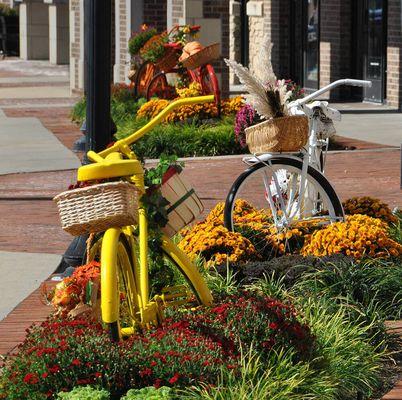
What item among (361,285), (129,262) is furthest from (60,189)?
(129,262)

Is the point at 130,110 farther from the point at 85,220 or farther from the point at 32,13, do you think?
the point at 32,13

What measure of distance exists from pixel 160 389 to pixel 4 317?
2686 mm

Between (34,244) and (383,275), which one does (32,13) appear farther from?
(383,275)

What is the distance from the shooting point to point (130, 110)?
64.3ft

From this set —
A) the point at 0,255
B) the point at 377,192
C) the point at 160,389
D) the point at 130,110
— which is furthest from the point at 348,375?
the point at 130,110

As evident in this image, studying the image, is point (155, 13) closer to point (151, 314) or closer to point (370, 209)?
point (370, 209)

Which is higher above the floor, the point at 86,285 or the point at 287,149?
the point at 287,149

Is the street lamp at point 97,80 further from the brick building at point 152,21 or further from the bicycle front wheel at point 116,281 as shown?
the brick building at point 152,21

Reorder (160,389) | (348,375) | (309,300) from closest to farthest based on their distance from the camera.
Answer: (160,389), (348,375), (309,300)

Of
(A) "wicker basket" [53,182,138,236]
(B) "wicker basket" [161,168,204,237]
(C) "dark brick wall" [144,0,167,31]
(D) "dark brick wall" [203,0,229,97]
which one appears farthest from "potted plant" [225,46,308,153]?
(C) "dark brick wall" [144,0,167,31]

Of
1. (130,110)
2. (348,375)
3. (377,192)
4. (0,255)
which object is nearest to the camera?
(348,375)

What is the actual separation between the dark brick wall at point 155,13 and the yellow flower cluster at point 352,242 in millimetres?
17688

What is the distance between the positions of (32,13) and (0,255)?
4109 centimetres

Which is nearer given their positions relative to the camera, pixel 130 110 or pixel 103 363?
pixel 103 363
